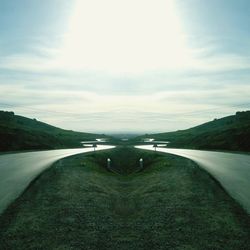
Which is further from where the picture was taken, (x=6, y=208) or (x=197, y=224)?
(x=6, y=208)

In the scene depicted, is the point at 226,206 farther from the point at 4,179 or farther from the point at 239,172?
the point at 4,179

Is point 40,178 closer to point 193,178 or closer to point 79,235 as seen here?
point 193,178

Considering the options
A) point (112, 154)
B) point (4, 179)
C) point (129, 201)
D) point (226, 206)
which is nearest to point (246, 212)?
point (226, 206)

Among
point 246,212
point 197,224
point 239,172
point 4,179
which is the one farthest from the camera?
point 239,172

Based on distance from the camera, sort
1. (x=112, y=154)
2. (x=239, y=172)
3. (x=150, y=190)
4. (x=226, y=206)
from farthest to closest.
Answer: (x=112, y=154) → (x=239, y=172) → (x=150, y=190) → (x=226, y=206)

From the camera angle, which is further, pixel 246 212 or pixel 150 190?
pixel 150 190

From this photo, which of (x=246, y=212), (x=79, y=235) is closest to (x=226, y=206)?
(x=246, y=212)
